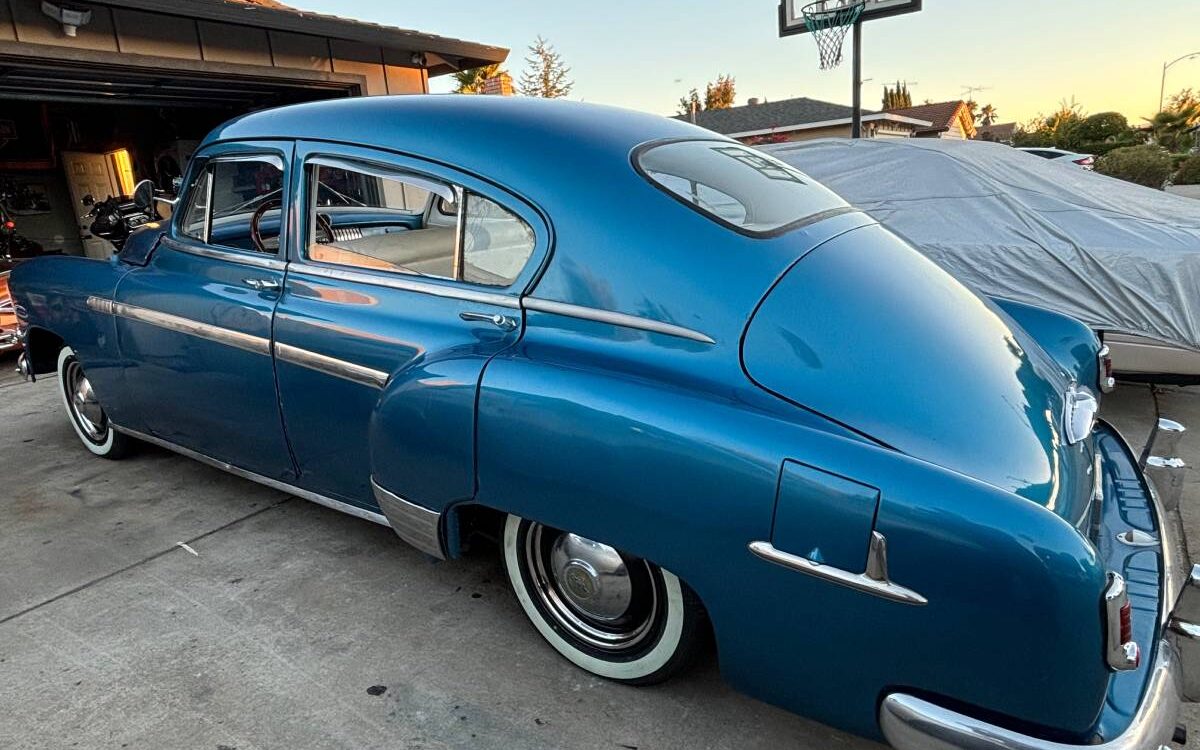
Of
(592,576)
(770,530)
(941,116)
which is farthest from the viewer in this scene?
(941,116)

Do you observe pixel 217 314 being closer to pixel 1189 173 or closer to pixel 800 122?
pixel 800 122

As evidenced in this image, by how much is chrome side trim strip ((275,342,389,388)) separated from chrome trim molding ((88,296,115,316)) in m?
1.27

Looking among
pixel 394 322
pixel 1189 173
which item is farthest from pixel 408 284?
pixel 1189 173

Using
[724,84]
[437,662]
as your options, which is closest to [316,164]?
[437,662]

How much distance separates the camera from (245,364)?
279 centimetres

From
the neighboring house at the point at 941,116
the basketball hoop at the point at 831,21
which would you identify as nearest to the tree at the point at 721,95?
the neighboring house at the point at 941,116

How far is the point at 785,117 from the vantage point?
26.8 meters

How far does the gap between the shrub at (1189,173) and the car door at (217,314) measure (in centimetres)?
3080

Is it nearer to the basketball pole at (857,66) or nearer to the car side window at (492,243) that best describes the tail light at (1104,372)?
the car side window at (492,243)

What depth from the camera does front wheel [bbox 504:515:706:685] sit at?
2.01 metres

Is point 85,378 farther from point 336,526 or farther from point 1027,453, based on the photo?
point 1027,453

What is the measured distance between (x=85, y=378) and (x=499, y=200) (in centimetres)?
315

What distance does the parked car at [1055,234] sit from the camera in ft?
13.3

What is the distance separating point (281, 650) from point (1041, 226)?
462cm
